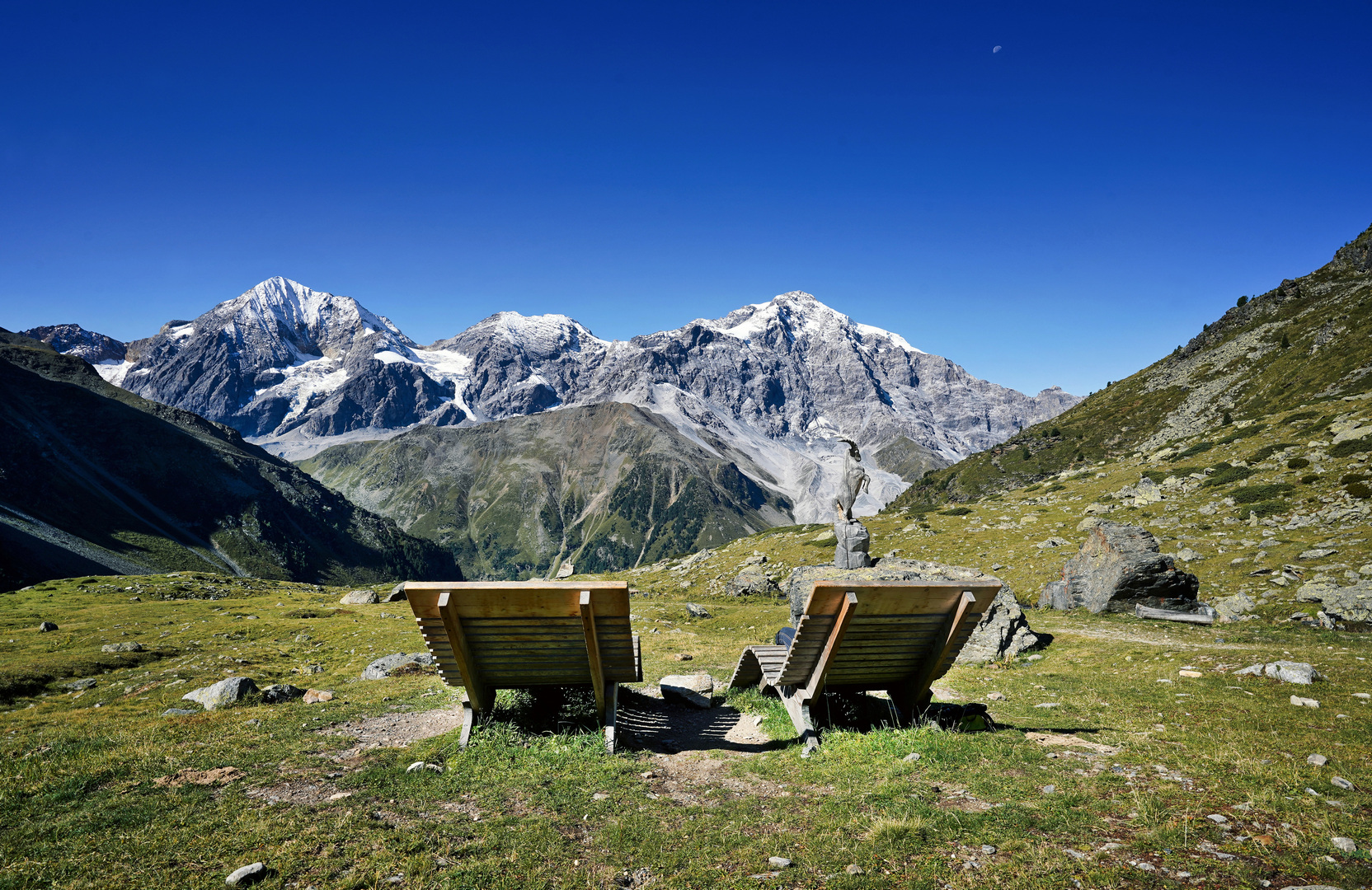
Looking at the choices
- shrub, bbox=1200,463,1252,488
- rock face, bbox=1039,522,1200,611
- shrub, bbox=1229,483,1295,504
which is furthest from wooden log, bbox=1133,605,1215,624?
shrub, bbox=1200,463,1252,488

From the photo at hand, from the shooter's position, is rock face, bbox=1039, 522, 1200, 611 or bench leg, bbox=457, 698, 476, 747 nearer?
bench leg, bbox=457, 698, 476, 747

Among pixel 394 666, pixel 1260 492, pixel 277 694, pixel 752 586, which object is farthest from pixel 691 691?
pixel 1260 492

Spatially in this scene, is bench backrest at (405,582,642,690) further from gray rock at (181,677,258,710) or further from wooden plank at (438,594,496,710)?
gray rock at (181,677,258,710)

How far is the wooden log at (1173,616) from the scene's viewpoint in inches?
781

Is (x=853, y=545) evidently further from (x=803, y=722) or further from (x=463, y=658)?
(x=463, y=658)

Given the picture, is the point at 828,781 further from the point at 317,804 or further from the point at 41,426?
the point at 41,426

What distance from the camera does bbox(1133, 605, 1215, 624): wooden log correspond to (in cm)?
1984

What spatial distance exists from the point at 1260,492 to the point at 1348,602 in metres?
15.5

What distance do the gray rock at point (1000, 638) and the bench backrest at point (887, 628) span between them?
9.89m

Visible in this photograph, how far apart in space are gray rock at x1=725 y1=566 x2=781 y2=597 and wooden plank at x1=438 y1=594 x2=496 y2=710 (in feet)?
94.8

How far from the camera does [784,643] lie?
14.1m

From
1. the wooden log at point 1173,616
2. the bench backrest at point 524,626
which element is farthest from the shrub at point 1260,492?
the bench backrest at point 524,626

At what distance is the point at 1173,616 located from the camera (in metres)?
20.4

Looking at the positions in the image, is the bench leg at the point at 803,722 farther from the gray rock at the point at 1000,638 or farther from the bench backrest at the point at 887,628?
the gray rock at the point at 1000,638
